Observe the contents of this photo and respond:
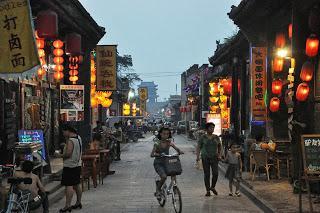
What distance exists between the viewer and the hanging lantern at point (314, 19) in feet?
46.7

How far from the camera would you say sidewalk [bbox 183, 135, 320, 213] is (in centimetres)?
1244

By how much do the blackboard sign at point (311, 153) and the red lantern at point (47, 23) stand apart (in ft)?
25.5

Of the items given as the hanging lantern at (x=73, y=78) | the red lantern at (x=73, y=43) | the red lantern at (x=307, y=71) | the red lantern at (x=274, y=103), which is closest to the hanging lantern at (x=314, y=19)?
the red lantern at (x=307, y=71)

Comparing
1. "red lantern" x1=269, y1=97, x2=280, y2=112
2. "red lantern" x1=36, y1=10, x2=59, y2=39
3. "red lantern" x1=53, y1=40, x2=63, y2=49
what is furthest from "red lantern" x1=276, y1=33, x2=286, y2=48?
"red lantern" x1=53, y1=40, x2=63, y2=49

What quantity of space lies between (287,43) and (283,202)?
742 cm

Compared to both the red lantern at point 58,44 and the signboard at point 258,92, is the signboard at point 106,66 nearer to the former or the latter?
the red lantern at point 58,44

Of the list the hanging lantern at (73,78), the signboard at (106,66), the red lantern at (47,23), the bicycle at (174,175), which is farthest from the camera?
the signboard at (106,66)

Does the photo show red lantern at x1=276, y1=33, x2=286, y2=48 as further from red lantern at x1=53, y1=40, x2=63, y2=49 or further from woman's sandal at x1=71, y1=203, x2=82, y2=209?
woman's sandal at x1=71, y1=203, x2=82, y2=209

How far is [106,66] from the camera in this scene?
30172 millimetres

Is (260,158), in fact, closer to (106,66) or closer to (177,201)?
(177,201)

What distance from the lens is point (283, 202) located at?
13172 mm

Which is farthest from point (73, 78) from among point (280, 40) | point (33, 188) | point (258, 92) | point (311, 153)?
point (33, 188)

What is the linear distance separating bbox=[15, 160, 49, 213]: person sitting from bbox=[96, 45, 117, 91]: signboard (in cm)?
2051

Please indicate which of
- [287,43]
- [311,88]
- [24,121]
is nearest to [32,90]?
[24,121]
